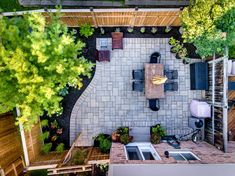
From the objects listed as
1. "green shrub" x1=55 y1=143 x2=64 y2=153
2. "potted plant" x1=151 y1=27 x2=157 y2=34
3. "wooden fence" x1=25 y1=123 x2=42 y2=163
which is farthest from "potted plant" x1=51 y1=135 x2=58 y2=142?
"potted plant" x1=151 y1=27 x2=157 y2=34

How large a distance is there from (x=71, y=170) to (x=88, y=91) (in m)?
3.79

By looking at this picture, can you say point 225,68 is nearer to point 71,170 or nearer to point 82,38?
point 82,38

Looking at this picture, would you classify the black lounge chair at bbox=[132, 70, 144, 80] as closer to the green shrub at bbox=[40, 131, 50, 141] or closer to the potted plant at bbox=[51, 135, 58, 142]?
the potted plant at bbox=[51, 135, 58, 142]

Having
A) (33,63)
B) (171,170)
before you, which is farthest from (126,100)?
(33,63)

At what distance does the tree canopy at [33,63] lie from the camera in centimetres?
816

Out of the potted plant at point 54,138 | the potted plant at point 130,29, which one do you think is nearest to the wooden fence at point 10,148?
the potted plant at point 54,138

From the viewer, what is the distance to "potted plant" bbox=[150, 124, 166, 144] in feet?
41.5

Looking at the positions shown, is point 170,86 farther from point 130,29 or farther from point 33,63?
point 33,63

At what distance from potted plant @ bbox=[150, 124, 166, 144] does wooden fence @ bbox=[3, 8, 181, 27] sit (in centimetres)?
480

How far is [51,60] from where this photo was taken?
8.68 metres

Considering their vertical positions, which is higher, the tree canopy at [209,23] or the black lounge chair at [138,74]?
the tree canopy at [209,23]

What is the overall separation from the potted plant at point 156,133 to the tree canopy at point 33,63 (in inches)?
200

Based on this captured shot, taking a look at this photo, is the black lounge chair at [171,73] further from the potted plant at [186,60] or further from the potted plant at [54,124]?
the potted plant at [54,124]

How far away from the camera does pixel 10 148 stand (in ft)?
37.2
